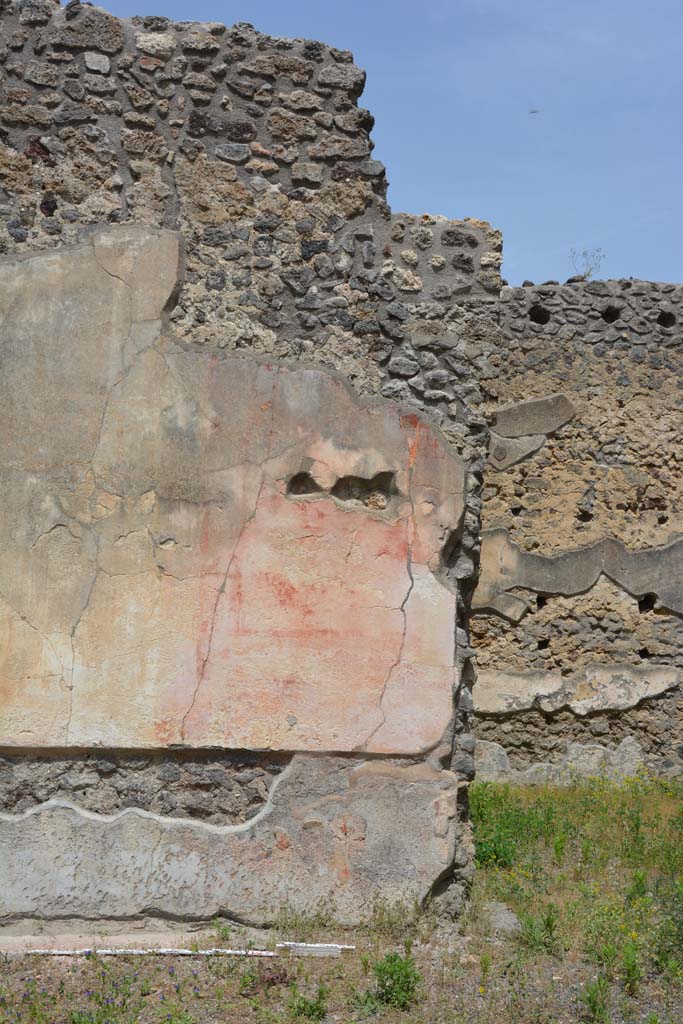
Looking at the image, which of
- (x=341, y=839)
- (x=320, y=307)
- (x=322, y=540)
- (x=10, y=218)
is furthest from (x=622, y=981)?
(x=10, y=218)

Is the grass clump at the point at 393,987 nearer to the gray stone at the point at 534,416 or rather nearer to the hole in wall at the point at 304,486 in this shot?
the hole in wall at the point at 304,486

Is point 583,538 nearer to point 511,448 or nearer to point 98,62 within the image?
point 511,448

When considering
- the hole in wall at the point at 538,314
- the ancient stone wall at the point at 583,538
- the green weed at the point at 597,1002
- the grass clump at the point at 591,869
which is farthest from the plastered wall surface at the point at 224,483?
the hole in wall at the point at 538,314

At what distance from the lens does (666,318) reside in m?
8.38

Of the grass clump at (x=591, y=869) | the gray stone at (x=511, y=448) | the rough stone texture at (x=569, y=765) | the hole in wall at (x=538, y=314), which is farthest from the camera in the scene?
→ the hole in wall at (x=538, y=314)

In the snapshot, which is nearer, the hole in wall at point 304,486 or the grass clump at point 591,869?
the grass clump at point 591,869

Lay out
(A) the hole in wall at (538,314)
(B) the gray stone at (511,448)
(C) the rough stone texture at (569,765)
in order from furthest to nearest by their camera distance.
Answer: (A) the hole in wall at (538,314)
(B) the gray stone at (511,448)
(C) the rough stone texture at (569,765)

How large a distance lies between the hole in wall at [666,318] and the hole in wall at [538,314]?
0.92 m

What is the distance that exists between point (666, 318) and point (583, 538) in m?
1.93

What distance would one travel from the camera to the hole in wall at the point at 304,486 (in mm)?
3924

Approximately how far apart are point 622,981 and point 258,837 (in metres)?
1.33

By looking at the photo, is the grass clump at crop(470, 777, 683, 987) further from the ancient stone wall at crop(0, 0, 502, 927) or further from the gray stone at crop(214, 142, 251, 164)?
the gray stone at crop(214, 142, 251, 164)

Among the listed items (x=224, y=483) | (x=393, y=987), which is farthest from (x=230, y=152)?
(x=393, y=987)

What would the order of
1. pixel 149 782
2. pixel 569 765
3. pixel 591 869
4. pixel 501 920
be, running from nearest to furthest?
pixel 149 782, pixel 501 920, pixel 591 869, pixel 569 765
